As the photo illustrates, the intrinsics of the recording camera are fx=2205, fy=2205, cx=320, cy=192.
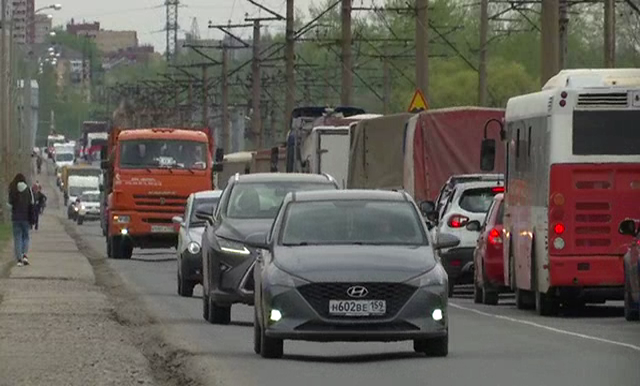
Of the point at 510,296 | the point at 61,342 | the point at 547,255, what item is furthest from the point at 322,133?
the point at 61,342

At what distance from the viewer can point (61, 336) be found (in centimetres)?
2300

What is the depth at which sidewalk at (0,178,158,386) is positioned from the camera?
58.6 ft

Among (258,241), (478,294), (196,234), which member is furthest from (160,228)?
(258,241)

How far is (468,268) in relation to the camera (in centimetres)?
3341

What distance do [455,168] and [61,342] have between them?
17.0 metres

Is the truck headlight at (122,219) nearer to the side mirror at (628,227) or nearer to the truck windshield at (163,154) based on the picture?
the truck windshield at (163,154)

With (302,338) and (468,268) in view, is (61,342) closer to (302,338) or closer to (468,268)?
(302,338)

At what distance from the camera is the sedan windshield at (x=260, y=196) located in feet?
83.4

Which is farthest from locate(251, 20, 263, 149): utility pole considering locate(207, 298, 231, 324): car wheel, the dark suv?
locate(207, 298, 231, 324): car wheel

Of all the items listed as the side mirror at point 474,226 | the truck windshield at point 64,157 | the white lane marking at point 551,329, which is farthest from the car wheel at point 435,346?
→ the truck windshield at point 64,157

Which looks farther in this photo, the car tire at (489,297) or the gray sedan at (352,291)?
the car tire at (489,297)

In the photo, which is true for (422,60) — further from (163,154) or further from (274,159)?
(274,159)

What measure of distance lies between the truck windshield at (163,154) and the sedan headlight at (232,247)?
23.0 meters

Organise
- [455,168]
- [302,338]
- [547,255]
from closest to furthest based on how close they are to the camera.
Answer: [302,338]
[547,255]
[455,168]
